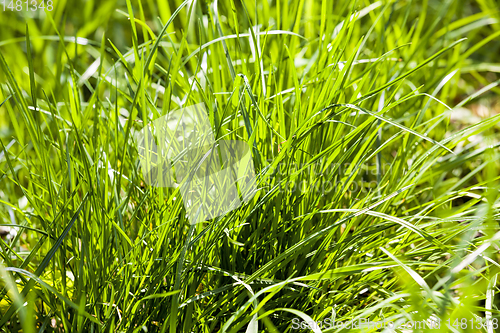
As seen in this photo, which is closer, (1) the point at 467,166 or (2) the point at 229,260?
(2) the point at 229,260

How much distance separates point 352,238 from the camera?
2.21ft

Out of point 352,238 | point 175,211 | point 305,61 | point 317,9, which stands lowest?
point 352,238

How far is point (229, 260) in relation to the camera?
2.28 feet

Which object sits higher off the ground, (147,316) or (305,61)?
(305,61)

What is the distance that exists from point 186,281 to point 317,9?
43.7 inches

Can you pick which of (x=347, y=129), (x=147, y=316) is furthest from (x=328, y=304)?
(x=347, y=129)

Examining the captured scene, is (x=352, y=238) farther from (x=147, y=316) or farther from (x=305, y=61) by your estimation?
(x=305, y=61)

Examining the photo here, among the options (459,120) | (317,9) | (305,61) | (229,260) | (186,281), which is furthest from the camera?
(459,120)

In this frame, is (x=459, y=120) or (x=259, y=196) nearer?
(x=259, y=196)

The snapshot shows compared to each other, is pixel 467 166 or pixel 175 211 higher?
pixel 175 211

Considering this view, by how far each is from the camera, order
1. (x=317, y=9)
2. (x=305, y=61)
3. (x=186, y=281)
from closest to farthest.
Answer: (x=186, y=281) → (x=305, y=61) → (x=317, y=9)

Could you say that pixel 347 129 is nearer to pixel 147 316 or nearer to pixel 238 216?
pixel 238 216

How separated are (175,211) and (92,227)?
0.15 meters

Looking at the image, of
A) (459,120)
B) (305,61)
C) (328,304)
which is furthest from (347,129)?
(459,120)
